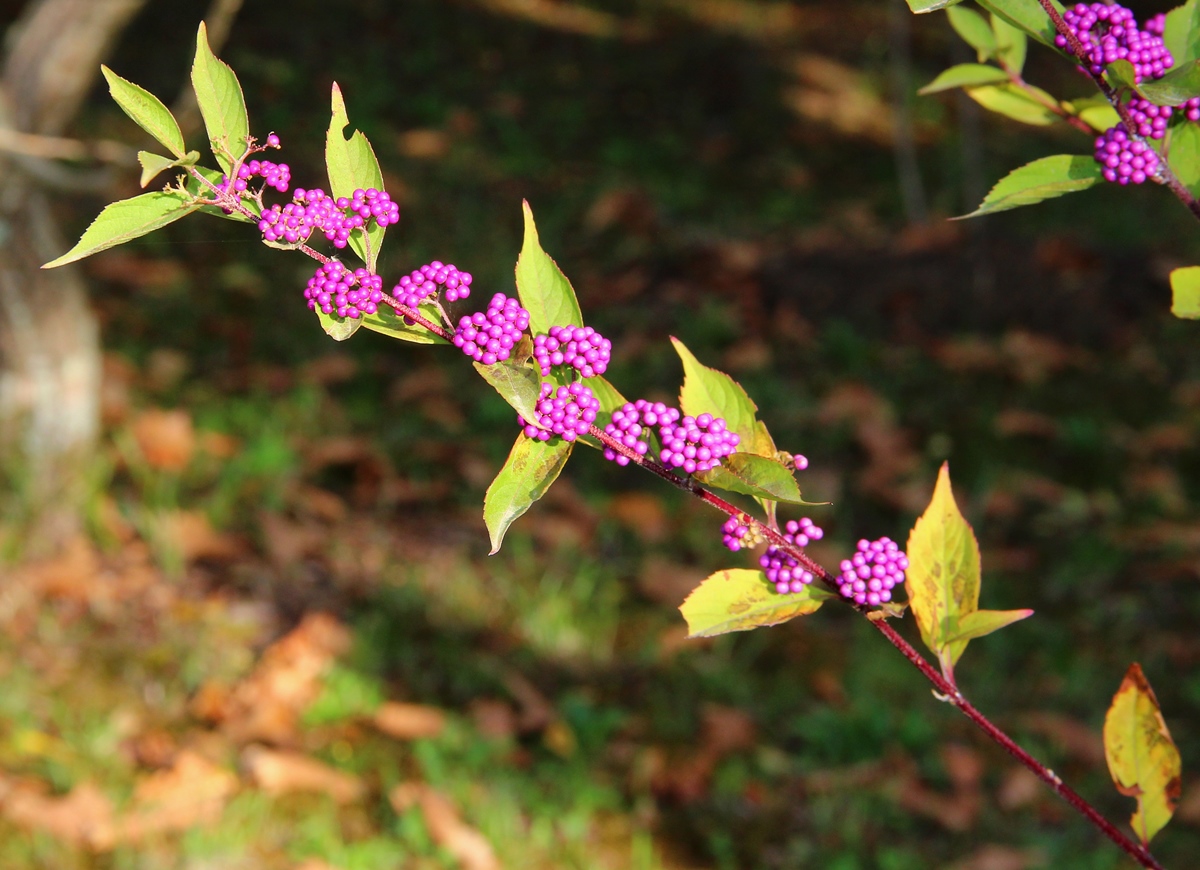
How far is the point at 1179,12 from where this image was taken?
90 centimetres

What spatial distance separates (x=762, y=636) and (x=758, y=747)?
42 cm

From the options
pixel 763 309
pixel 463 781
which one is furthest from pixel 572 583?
pixel 763 309

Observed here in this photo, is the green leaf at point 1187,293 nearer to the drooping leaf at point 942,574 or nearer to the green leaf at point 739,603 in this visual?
the drooping leaf at point 942,574

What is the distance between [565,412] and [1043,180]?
0.45 meters

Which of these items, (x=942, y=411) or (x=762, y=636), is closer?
(x=762, y=636)

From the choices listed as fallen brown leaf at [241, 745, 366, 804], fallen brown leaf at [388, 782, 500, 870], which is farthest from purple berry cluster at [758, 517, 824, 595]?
fallen brown leaf at [241, 745, 366, 804]

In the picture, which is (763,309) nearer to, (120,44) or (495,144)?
(495,144)

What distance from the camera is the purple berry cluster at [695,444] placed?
727mm

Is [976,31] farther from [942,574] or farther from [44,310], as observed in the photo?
[44,310]

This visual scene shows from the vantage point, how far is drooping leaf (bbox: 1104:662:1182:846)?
0.86 m

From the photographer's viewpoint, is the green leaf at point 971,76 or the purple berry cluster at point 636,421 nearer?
A: the purple berry cluster at point 636,421

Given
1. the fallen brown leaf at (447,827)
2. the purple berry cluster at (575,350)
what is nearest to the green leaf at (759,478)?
the purple berry cluster at (575,350)

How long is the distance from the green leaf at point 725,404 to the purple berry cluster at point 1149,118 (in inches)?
13.7

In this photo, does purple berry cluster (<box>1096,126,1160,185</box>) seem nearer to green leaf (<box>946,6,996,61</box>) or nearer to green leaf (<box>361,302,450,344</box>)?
green leaf (<box>946,6,996,61</box>)
